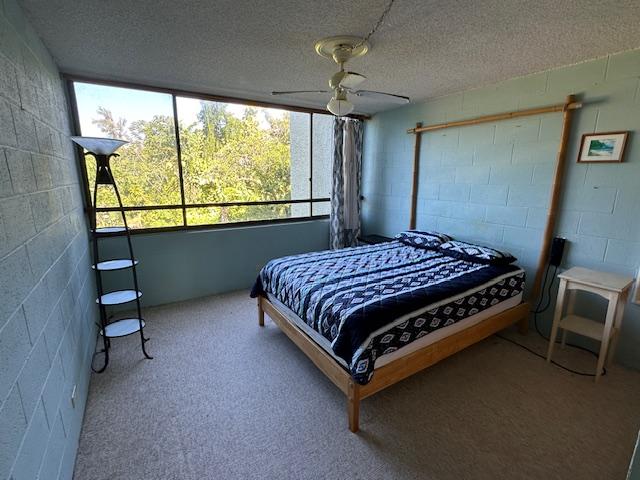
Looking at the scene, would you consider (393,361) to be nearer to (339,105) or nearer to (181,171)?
(339,105)

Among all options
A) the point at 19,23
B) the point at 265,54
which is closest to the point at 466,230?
the point at 265,54

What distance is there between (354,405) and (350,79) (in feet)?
6.70

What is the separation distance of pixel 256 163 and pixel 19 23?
282cm

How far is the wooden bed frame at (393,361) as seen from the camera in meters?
1.69

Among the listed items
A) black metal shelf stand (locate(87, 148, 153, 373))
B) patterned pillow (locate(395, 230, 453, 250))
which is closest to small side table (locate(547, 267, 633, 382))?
patterned pillow (locate(395, 230, 453, 250))

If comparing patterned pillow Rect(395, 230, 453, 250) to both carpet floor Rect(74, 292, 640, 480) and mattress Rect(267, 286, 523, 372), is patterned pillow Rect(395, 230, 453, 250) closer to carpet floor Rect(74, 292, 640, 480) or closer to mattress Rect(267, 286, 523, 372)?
mattress Rect(267, 286, 523, 372)

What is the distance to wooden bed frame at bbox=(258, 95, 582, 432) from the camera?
173 centimetres

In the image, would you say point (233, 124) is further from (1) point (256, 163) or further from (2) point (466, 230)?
(2) point (466, 230)

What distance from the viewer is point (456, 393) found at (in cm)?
199

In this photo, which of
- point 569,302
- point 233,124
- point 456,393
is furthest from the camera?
point 233,124

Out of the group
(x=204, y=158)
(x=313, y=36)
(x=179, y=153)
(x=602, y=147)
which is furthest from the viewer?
(x=204, y=158)

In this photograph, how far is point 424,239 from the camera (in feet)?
10.6

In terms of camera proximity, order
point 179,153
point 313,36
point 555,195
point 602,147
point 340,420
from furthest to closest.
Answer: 1. point 179,153
2. point 555,195
3. point 602,147
4. point 313,36
5. point 340,420

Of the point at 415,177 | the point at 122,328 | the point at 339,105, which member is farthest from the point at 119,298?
the point at 415,177
